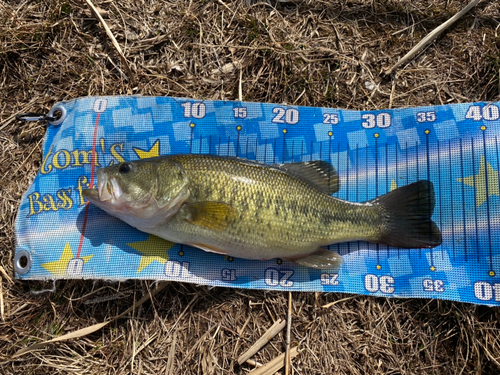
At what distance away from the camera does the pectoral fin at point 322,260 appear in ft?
8.50

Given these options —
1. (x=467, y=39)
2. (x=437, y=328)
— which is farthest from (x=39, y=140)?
(x=467, y=39)

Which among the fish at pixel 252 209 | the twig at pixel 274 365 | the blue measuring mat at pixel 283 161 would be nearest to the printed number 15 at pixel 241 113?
the blue measuring mat at pixel 283 161

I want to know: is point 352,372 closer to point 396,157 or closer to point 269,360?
point 269,360

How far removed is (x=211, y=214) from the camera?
242 cm

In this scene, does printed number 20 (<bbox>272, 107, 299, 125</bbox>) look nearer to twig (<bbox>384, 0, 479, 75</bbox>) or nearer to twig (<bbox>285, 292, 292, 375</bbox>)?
twig (<bbox>384, 0, 479, 75</bbox>)

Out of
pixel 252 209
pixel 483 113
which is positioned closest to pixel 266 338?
pixel 252 209

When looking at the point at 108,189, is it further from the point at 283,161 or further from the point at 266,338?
the point at 266,338

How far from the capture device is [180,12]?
318 centimetres

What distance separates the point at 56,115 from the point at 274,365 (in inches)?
117

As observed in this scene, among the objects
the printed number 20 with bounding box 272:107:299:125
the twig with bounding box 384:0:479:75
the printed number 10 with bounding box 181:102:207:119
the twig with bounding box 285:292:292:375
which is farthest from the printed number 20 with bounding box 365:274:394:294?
the printed number 10 with bounding box 181:102:207:119

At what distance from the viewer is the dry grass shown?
2.73 m

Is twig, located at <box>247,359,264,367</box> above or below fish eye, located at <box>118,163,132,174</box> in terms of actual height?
below

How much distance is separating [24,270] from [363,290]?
287cm

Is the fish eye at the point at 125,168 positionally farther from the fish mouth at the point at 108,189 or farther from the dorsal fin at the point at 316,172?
the dorsal fin at the point at 316,172
